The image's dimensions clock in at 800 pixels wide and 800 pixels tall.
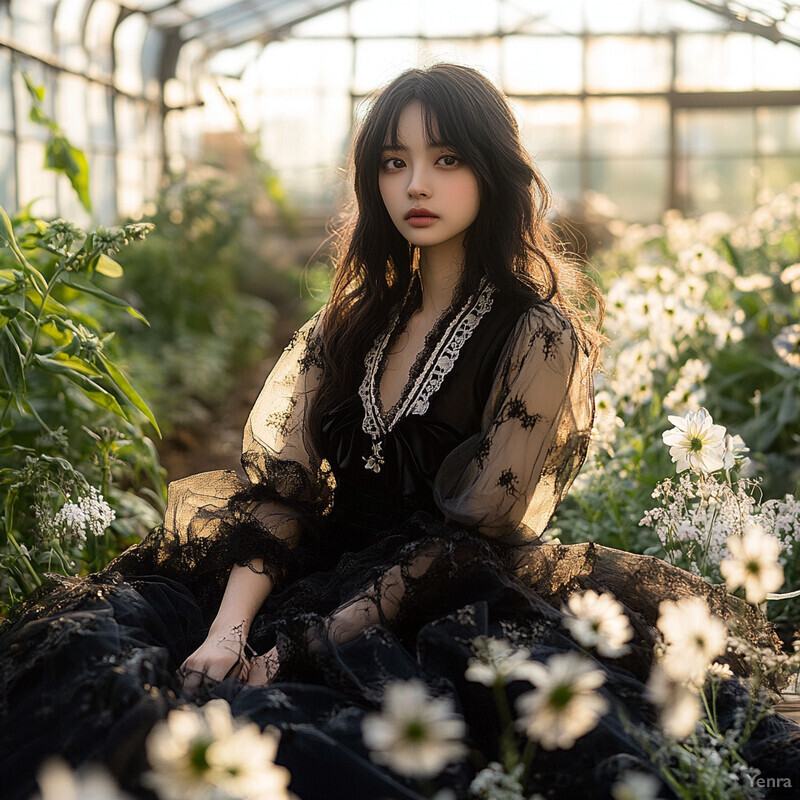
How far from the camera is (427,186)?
169cm

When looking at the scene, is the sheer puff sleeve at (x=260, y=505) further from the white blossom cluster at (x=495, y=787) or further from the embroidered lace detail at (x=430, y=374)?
the white blossom cluster at (x=495, y=787)

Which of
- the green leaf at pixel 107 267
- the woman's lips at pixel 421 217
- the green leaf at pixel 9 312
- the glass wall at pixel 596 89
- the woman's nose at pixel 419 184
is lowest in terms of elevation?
the green leaf at pixel 9 312

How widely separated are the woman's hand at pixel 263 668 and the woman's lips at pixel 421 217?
761mm

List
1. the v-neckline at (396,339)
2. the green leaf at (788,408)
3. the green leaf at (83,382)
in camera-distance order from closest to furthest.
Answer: the v-neckline at (396,339)
the green leaf at (83,382)
the green leaf at (788,408)

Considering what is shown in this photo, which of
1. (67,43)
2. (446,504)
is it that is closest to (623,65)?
(67,43)

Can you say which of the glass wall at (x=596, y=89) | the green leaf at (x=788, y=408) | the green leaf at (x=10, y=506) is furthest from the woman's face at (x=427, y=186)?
the glass wall at (x=596, y=89)

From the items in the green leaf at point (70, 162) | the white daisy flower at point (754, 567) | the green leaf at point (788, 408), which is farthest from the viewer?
the green leaf at point (788, 408)

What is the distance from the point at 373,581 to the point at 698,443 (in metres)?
0.62

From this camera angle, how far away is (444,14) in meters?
12.3

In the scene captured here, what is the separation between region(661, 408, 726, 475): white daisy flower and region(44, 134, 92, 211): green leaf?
165cm

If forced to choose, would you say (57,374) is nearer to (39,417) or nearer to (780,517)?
(39,417)

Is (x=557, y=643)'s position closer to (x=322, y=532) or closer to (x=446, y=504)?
(x=446, y=504)

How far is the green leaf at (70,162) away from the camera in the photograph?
100 inches

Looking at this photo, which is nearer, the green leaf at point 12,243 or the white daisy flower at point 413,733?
the white daisy flower at point 413,733
